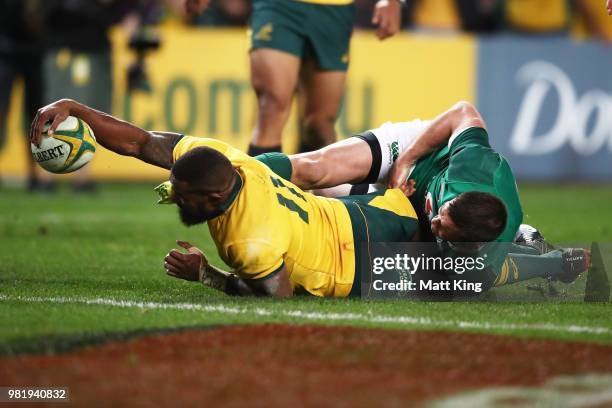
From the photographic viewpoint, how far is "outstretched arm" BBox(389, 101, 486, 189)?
6293mm

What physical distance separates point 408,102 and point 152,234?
240 inches

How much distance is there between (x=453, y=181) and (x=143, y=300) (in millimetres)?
1502

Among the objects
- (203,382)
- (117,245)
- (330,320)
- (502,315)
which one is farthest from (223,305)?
(117,245)

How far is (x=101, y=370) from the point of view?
382 centimetres

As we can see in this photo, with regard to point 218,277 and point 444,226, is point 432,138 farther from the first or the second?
point 218,277

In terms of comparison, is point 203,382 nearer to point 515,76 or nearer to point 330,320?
point 330,320

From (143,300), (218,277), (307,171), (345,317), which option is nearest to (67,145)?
(143,300)

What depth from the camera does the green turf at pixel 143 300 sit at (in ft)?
15.4

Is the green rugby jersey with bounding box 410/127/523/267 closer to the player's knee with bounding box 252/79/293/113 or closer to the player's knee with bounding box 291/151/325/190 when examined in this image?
the player's knee with bounding box 291/151/325/190

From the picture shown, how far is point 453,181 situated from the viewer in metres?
5.62

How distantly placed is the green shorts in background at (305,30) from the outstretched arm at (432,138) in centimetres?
162

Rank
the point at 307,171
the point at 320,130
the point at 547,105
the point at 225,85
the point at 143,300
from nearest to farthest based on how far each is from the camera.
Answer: the point at 143,300 < the point at 307,171 < the point at 320,130 < the point at 225,85 < the point at 547,105

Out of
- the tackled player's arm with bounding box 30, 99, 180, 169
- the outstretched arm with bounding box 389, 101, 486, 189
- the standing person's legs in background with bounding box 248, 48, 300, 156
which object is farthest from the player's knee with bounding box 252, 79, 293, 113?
the tackled player's arm with bounding box 30, 99, 180, 169

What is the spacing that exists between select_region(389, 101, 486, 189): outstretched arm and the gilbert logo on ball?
5.32ft
